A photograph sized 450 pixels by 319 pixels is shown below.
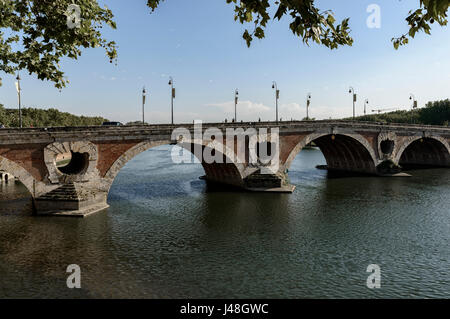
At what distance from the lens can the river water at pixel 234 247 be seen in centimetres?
1410

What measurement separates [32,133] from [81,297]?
16.1 metres

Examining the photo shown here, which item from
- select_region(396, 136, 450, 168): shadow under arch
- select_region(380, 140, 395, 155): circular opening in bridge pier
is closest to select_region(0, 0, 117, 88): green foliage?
select_region(380, 140, 395, 155): circular opening in bridge pier

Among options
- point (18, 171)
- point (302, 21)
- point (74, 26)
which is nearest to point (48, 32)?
point (74, 26)

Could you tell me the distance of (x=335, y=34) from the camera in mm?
6773

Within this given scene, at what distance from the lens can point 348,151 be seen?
156 ft

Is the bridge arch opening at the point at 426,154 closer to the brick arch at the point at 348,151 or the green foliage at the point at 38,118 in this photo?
the brick arch at the point at 348,151

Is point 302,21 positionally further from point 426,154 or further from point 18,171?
point 426,154

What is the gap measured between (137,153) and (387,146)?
36.5m

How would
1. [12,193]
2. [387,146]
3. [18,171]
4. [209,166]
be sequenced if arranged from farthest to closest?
[387,146] < [209,166] < [12,193] < [18,171]

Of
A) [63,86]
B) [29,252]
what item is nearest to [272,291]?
[63,86]

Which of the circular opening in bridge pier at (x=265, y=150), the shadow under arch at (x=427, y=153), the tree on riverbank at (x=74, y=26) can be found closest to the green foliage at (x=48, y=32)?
the tree on riverbank at (x=74, y=26)

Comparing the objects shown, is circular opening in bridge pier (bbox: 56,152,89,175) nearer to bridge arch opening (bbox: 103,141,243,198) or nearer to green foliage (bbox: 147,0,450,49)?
bridge arch opening (bbox: 103,141,243,198)

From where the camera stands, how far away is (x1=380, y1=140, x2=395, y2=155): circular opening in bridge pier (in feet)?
150

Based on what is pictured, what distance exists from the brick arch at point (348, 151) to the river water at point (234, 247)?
1216cm
